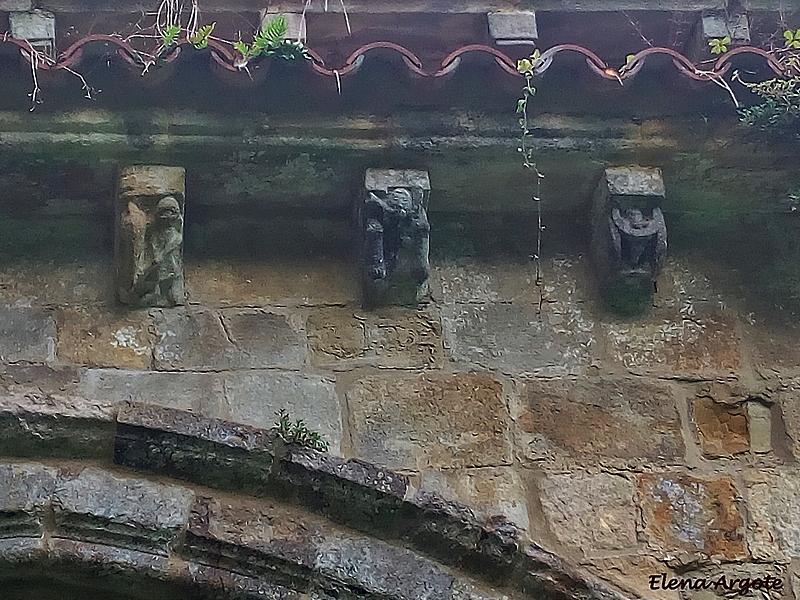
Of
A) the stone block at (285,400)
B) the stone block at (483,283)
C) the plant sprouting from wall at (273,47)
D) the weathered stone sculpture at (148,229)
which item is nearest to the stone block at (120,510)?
the stone block at (285,400)

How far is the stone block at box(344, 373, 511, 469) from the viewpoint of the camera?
8.46 feet

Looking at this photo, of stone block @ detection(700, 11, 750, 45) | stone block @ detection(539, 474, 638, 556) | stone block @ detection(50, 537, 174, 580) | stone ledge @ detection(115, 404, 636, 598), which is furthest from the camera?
stone block @ detection(700, 11, 750, 45)

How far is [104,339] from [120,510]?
573 millimetres

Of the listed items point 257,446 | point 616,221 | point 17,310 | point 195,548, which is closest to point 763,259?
point 616,221

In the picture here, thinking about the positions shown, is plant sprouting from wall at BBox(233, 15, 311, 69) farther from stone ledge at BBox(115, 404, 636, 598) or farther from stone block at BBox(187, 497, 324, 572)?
stone block at BBox(187, 497, 324, 572)

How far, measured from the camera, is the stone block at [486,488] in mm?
2506

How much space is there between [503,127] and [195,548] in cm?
123

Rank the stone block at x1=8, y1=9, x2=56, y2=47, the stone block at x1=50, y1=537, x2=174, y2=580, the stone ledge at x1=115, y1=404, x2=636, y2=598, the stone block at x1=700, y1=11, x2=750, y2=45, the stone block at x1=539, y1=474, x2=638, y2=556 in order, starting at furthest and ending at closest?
the stone block at x1=700, y1=11, x2=750, y2=45 < the stone block at x1=8, y1=9, x2=56, y2=47 < the stone block at x1=539, y1=474, x2=638, y2=556 < the stone ledge at x1=115, y1=404, x2=636, y2=598 < the stone block at x1=50, y1=537, x2=174, y2=580

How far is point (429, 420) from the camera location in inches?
104

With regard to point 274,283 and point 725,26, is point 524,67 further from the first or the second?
point 274,283

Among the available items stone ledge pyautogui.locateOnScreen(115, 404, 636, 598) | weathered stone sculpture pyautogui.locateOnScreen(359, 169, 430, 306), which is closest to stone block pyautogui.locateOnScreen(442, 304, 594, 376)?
weathered stone sculpture pyautogui.locateOnScreen(359, 169, 430, 306)

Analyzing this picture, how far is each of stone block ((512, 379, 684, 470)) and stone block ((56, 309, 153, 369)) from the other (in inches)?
35.3

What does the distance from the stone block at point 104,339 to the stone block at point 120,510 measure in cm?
41

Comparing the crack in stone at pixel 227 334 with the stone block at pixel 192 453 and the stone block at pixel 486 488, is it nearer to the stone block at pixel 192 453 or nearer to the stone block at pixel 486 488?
the stone block at pixel 192 453
